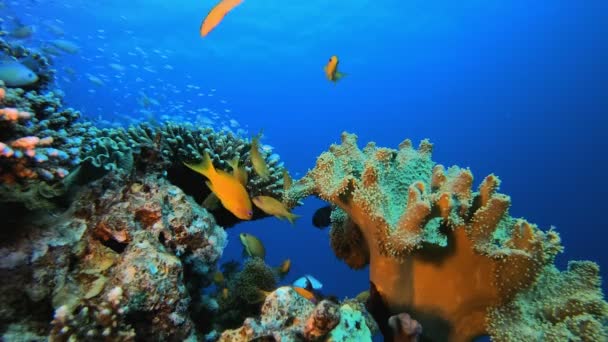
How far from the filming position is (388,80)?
263 feet

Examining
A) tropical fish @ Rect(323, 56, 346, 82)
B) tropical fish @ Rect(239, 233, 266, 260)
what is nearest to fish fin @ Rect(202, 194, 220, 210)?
tropical fish @ Rect(239, 233, 266, 260)

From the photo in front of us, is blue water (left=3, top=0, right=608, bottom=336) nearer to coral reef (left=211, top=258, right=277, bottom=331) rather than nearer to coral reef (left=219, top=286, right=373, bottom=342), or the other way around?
coral reef (left=211, top=258, right=277, bottom=331)

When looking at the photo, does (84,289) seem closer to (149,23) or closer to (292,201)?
(292,201)

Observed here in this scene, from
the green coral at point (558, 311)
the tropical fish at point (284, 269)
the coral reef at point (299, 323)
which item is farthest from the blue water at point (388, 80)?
the coral reef at point (299, 323)

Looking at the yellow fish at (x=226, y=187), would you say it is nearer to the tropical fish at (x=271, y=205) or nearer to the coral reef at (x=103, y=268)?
the tropical fish at (x=271, y=205)

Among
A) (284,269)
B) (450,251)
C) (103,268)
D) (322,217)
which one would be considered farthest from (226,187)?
(322,217)

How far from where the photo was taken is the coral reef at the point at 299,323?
195cm

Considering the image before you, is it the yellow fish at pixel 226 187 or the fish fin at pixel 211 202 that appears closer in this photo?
the yellow fish at pixel 226 187

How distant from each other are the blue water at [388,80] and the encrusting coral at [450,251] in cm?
3301

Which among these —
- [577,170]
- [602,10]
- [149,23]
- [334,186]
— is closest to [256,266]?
[334,186]

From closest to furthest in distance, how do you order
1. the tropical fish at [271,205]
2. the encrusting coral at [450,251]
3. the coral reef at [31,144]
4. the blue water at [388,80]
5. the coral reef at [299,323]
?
1. the coral reef at [299,323]
2. the coral reef at [31,144]
3. the encrusting coral at [450,251]
4. the tropical fish at [271,205]
5. the blue water at [388,80]

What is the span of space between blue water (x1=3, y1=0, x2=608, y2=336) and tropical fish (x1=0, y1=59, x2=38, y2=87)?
110 ft

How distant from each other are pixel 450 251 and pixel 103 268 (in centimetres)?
251

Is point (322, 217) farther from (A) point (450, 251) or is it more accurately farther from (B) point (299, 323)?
(B) point (299, 323)
